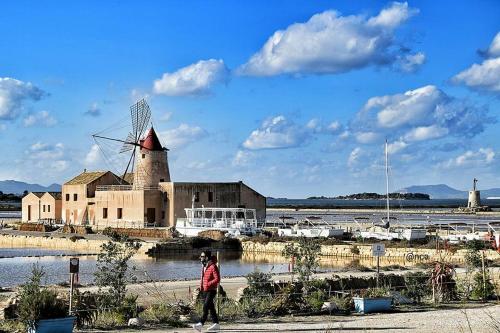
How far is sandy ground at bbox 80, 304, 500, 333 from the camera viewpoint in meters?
11.8

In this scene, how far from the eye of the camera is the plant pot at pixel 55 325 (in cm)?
1091

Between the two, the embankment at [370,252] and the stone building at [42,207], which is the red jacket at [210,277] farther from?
the stone building at [42,207]

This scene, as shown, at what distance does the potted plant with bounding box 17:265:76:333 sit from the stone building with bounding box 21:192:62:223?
48126 millimetres

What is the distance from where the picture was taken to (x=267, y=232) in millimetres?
45156

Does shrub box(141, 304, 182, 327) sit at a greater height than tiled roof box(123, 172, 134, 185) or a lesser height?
lesser

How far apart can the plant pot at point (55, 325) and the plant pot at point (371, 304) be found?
544cm

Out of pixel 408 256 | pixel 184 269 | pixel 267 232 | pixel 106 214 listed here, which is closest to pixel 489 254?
pixel 408 256

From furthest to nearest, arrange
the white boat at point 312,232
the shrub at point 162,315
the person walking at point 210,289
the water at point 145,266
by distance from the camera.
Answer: the white boat at point 312,232, the water at point 145,266, the shrub at point 162,315, the person walking at point 210,289

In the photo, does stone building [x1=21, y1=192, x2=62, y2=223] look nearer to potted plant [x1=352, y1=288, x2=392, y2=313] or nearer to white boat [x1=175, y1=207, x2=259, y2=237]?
white boat [x1=175, y1=207, x2=259, y2=237]

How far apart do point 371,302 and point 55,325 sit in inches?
233

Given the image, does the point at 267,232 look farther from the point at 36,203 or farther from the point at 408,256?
the point at 36,203

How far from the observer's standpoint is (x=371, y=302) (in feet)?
46.6

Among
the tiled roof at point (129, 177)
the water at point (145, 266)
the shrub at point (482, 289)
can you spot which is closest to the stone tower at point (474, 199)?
the tiled roof at point (129, 177)

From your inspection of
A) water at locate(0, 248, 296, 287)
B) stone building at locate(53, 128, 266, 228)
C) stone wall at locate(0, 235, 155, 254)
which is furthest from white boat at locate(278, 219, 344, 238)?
stone wall at locate(0, 235, 155, 254)
